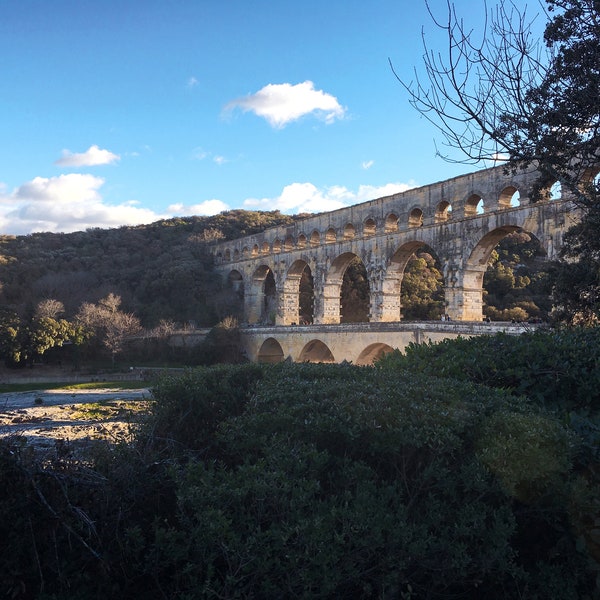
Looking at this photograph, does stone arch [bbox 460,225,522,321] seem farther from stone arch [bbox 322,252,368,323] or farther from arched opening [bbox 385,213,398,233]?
stone arch [bbox 322,252,368,323]

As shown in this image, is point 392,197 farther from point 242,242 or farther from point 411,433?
point 411,433

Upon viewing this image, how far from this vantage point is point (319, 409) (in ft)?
12.9

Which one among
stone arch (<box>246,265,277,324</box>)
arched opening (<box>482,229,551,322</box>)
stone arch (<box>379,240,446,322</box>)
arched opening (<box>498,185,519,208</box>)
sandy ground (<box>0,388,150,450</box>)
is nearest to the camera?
sandy ground (<box>0,388,150,450</box>)

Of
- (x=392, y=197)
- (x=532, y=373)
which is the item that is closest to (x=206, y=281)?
(x=392, y=197)

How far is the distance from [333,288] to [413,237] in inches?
252

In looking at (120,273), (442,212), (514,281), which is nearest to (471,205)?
(442,212)

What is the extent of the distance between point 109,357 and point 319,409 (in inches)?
1098

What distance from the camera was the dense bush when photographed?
2.78 metres

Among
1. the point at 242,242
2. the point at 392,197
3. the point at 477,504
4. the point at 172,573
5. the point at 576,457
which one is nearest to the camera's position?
the point at 172,573

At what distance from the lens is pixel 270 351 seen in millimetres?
29438

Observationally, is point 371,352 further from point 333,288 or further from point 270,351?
point 270,351

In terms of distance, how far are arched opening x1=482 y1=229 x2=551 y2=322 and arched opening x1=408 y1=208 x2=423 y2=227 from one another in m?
5.19

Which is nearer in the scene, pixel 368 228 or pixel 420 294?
pixel 368 228

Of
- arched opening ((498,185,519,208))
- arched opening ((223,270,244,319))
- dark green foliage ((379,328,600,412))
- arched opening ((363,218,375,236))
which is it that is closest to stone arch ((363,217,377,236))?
arched opening ((363,218,375,236))
